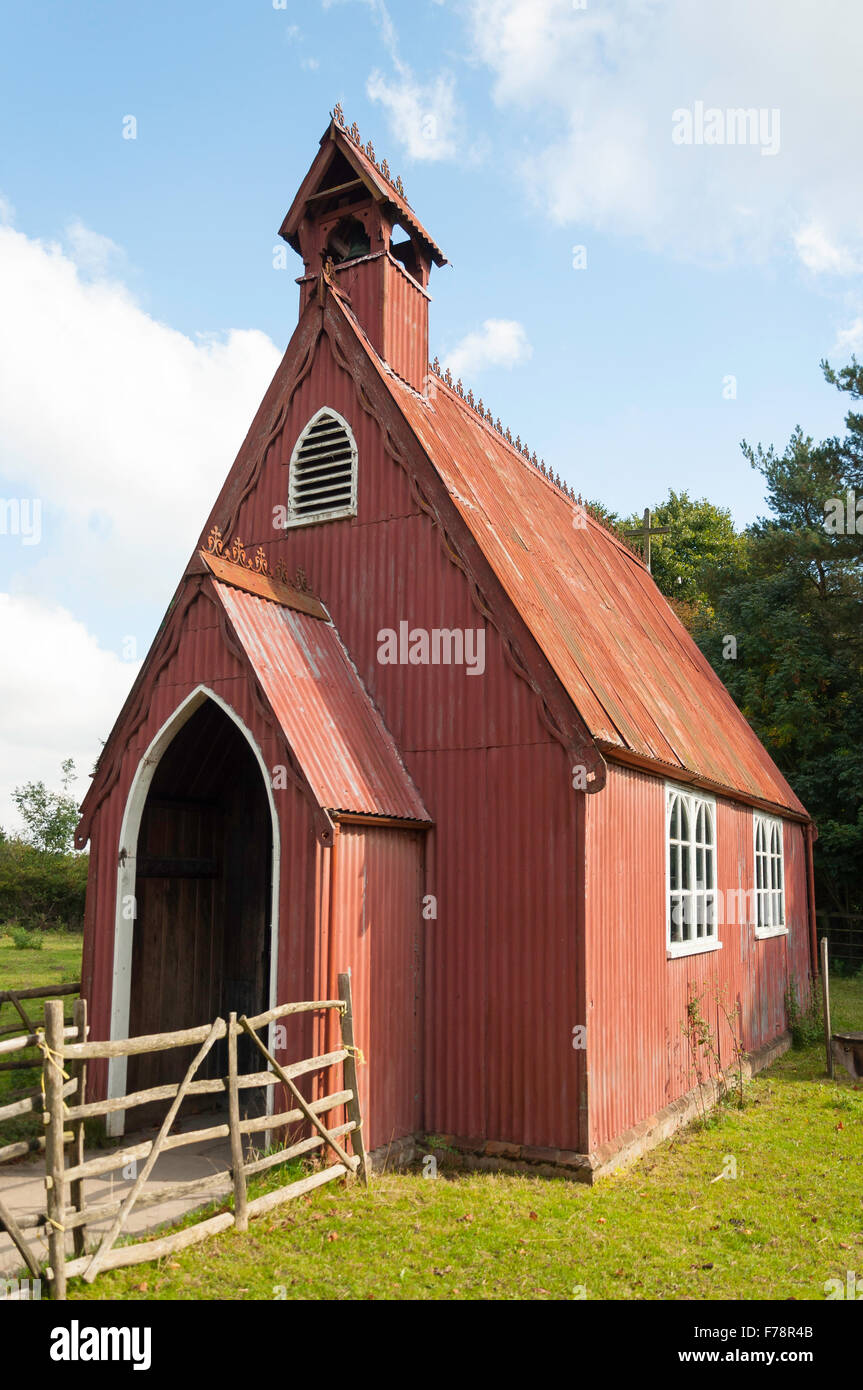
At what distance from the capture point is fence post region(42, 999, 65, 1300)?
18.3ft

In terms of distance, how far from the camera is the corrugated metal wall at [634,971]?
894 cm

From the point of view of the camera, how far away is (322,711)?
371 inches

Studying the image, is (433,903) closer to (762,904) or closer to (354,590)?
(354,590)

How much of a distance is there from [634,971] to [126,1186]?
4948 millimetres

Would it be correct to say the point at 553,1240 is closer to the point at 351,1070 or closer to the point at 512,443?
the point at 351,1070

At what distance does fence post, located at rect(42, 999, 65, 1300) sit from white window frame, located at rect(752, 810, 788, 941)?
12.0 m

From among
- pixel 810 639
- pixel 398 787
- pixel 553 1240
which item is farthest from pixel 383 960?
pixel 810 639

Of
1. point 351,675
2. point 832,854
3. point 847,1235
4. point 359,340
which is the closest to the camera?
point 847,1235

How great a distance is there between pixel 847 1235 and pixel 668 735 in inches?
220

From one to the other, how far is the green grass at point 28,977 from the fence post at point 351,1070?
116 inches

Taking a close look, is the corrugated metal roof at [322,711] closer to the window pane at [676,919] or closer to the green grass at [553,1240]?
the green grass at [553,1240]

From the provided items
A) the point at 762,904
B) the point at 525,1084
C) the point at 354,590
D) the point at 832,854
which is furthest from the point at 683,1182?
the point at 832,854

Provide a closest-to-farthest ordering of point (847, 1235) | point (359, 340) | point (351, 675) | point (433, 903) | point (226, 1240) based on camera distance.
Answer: point (226, 1240), point (847, 1235), point (433, 903), point (351, 675), point (359, 340)
